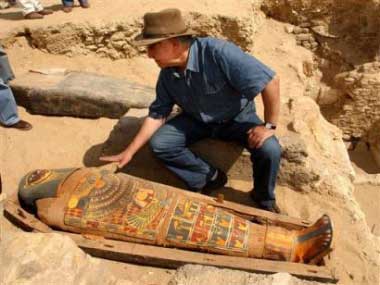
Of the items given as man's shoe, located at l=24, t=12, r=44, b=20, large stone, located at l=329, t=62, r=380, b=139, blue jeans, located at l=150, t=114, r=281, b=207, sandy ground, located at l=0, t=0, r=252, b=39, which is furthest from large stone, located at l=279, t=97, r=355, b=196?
man's shoe, located at l=24, t=12, r=44, b=20

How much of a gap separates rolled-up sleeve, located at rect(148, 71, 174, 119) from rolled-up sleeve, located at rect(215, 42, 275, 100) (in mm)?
554

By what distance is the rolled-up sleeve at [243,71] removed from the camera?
2.92 metres

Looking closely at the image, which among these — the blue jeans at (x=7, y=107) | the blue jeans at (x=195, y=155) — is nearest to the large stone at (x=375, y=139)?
the blue jeans at (x=195, y=155)

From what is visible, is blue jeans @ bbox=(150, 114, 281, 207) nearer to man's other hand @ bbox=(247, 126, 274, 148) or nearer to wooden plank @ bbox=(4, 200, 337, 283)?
man's other hand @ bbox=(247, 126, 274, 148)

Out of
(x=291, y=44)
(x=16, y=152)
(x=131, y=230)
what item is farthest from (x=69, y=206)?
(x=291, y=44)

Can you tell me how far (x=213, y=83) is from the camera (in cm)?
311

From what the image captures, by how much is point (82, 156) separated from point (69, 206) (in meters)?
1.36

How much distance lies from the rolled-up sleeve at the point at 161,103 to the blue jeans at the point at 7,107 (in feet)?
5.97

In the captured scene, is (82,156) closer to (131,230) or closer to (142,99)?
(142,99)

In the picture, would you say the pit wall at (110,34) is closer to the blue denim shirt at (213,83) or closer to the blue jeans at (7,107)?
the blue jeans at (7,107)

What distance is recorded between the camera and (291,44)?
294 inches

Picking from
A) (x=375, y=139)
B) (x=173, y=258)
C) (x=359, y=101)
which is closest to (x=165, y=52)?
(x=173, y=258)

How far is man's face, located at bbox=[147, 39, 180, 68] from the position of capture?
9.50 ft

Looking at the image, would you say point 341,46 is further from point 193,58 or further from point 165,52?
point 165,52
